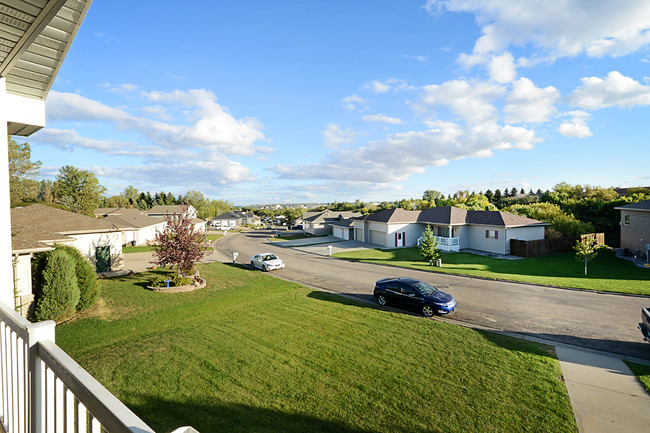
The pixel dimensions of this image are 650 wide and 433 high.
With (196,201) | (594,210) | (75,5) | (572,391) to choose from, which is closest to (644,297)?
(572,391)

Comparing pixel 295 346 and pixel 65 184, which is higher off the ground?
pixel 65 184

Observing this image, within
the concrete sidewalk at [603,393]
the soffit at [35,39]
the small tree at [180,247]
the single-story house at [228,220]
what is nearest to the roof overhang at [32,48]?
the soffit at [35,39]

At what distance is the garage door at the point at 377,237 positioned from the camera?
131 feet

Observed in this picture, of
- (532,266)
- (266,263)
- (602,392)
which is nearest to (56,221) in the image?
(266,263)

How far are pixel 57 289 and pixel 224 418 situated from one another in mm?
10397

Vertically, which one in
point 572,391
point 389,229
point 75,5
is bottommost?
point 572,391

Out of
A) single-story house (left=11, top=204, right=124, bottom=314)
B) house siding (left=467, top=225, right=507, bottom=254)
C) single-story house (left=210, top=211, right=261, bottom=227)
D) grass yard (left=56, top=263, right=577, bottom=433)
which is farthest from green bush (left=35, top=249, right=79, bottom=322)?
single-story house (left=210, top=211, right=261, bottom=227)

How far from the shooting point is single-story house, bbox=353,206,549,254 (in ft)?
104

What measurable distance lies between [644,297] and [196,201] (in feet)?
376

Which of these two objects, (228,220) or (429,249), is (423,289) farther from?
(228,220)

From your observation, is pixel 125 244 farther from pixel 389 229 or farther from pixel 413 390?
pixel 413 390

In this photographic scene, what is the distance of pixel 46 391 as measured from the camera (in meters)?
2.34

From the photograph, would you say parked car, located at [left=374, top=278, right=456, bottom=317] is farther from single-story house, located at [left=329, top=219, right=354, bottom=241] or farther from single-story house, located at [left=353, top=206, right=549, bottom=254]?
single-story house, located at [left=329, top=219, right=354, bottom=241]

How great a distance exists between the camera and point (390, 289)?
14750 mm
